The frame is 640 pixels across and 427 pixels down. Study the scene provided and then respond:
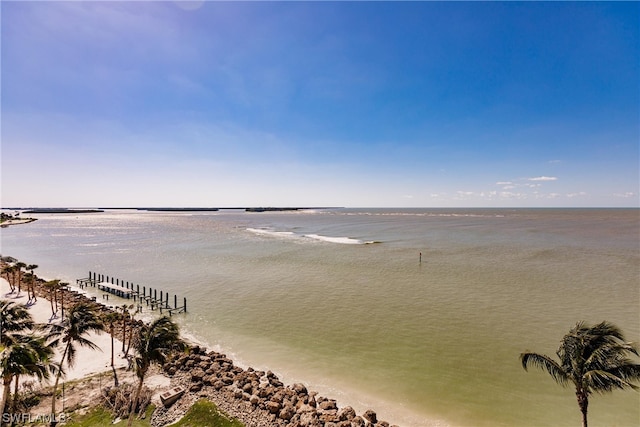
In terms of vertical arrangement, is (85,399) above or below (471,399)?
above

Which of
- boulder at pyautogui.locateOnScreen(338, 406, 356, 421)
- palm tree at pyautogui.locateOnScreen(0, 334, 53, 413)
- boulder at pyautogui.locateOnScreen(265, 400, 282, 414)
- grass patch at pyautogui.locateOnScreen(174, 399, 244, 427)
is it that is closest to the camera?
palm tree at pyautogui.locateOnScreen(0, 334, 53, 413)

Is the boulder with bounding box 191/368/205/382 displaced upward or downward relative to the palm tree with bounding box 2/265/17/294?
downward

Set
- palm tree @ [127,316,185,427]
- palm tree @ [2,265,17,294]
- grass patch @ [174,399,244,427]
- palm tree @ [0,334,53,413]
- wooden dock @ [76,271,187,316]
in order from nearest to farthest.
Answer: palm tree @ [0,334,53,413]
grass patch @ [174,399,244,427]
palm tree @ [127,316,185,427]
wooden dock @ [76,271,187,316]
palm tree @ [2,265,17,294]

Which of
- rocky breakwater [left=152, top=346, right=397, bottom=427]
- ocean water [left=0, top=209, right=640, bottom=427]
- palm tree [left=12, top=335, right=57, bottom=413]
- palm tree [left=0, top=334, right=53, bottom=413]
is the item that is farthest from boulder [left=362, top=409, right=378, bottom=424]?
palm tree [left=0, top=334, right=53, bottom=413]

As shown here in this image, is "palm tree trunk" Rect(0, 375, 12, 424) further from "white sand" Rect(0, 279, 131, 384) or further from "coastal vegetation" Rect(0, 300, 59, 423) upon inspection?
"white sand" Rect(0, 279, 131, 384)

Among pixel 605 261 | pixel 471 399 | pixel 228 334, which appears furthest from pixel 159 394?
pixel 605 261

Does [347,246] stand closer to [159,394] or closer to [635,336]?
[635,336]
